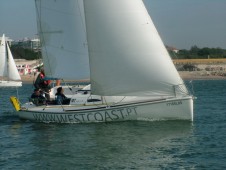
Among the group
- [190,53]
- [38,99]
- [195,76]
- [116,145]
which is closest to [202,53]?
[190,53]

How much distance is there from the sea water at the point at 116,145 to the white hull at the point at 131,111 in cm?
34

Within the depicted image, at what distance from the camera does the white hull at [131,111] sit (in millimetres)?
22984

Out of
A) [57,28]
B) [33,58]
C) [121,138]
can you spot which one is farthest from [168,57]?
[33,58]


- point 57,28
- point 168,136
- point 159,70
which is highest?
point 57,28

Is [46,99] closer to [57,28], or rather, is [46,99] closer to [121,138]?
[57,28]

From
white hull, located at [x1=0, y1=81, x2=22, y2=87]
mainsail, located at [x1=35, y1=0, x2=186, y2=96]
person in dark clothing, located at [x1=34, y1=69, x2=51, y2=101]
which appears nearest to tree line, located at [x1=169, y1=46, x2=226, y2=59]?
white hull, located at [x1=0, y1=81, x2=22, y2=87]

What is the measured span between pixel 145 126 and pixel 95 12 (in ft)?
17.2

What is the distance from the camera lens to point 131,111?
76.5ft

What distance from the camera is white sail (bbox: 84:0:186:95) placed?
2284 cm

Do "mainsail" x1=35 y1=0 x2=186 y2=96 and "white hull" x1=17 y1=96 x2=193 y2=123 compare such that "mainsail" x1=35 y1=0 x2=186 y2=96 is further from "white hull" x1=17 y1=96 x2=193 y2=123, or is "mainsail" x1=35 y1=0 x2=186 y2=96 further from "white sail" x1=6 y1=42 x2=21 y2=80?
"white sail" x1=6 y1=42 x2=21 y2=80

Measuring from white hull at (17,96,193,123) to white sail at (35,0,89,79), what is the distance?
2685mm

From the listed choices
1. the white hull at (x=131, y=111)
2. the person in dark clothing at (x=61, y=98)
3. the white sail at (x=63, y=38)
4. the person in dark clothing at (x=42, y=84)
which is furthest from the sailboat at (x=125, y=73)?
the person in dark clothing at (x=42, y=84)

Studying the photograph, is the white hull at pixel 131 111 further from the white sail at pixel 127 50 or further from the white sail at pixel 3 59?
the white sail at pixel 3 59

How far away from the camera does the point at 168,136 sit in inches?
799
